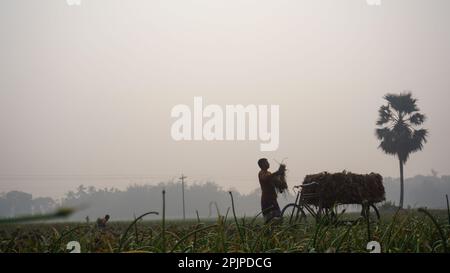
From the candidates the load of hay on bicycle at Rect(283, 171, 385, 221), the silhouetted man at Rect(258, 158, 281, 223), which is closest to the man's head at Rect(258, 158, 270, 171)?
the silhouetted man at Rect(258, 158, 281, 223)

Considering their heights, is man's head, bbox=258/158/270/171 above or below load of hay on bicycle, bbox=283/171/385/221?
above

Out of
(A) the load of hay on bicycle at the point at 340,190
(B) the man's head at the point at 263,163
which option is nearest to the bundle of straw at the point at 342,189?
(A) the load of hay on bicycle at the point at 340,190

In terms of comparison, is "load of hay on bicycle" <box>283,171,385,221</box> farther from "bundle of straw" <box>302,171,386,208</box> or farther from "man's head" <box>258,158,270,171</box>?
"man's head" <box>258,158,270,171</box>

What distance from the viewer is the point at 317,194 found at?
632cm

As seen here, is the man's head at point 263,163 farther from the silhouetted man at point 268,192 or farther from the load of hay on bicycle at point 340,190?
the load of hay on bicycle at point 340,190

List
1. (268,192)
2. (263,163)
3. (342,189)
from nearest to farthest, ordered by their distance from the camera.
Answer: (263,163) < (268,192) < (342,189)

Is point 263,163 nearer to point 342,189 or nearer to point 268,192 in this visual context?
point 268,192

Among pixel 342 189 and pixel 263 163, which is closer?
pixel 263 163

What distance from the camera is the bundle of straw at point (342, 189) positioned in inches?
252

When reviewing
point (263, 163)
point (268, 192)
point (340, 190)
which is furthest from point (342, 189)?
point (263, 163)

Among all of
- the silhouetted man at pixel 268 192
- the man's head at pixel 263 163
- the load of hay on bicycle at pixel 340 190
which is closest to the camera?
the man's head at pixel 263 163

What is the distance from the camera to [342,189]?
6559 millimetres

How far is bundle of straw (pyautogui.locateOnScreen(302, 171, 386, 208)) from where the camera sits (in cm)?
640
